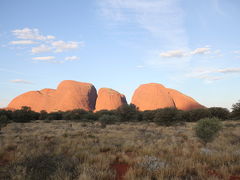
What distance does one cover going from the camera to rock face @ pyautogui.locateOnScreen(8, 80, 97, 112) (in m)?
92.2

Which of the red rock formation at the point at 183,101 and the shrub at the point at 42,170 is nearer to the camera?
the shrub at the point at 42,170

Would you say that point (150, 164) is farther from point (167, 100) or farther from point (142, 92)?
point (142, 92)

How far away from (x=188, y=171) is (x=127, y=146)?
4.19 meters

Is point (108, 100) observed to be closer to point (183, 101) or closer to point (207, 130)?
point (183, 101)

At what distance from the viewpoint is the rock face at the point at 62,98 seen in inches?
3629

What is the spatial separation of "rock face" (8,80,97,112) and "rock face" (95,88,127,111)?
18.7 ft

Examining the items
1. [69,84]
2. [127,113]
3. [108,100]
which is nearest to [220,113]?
[127,113]

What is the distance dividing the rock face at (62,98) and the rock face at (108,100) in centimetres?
571

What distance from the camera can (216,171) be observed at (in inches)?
220

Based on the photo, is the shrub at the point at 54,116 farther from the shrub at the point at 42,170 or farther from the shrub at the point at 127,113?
the shrub at the point at 42,170

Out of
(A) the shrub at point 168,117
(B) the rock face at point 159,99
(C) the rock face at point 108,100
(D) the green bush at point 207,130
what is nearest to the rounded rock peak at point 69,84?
(C) the rock face at point 108,100

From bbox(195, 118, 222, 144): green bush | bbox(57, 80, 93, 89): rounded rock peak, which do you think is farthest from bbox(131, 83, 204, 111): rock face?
bbox(195, 118, 222, 144): green bush

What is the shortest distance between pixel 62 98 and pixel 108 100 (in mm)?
24659

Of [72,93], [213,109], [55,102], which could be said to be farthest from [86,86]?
[213,109]
